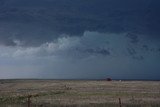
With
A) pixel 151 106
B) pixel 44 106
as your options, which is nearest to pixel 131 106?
pixel 151 106

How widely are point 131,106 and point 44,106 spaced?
8.80 m

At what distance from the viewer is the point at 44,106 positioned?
36562mm

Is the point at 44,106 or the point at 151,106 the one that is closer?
the point at 151,106

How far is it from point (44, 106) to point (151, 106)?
10740 millimetres

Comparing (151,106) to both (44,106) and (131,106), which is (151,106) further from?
(44,106)

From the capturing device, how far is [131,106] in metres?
35.1

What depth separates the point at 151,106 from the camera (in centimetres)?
3391

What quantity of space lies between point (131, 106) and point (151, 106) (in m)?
2.12
